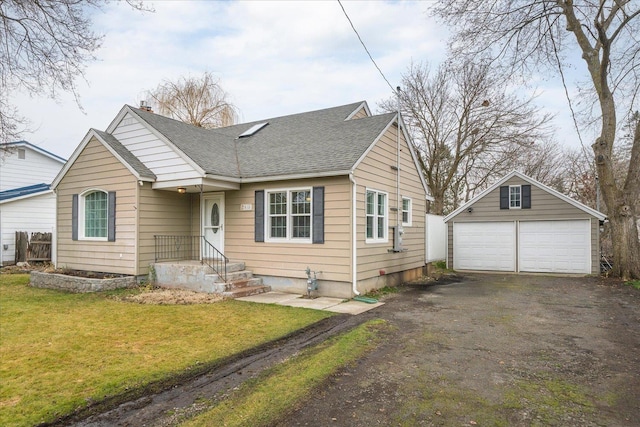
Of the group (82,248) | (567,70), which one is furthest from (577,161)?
(82,248)

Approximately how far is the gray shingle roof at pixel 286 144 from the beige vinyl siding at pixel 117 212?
1757mm

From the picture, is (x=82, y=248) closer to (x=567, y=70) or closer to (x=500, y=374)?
(x=500, y=374)

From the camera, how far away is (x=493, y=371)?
179 inches

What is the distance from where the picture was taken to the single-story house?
9.45 meters

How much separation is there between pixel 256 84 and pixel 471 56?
1164 cm

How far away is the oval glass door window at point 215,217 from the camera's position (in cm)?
1133

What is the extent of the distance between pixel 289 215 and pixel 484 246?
384 inches

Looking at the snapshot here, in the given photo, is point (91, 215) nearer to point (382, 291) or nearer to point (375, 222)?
point (375, 222)

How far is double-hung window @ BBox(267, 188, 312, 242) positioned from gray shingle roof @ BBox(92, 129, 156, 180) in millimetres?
3477

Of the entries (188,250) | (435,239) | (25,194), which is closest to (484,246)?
(435,239)

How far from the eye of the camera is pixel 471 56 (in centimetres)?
1281

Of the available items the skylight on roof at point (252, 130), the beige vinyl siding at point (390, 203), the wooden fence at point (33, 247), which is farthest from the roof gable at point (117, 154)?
the beige vinyl siding at point (390, 203)

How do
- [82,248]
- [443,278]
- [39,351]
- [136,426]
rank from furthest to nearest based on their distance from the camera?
[443,278]
[82,248]
[39,351]
[136,426]

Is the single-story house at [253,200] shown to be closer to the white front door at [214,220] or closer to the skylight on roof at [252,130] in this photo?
the white front door at [214,220]
